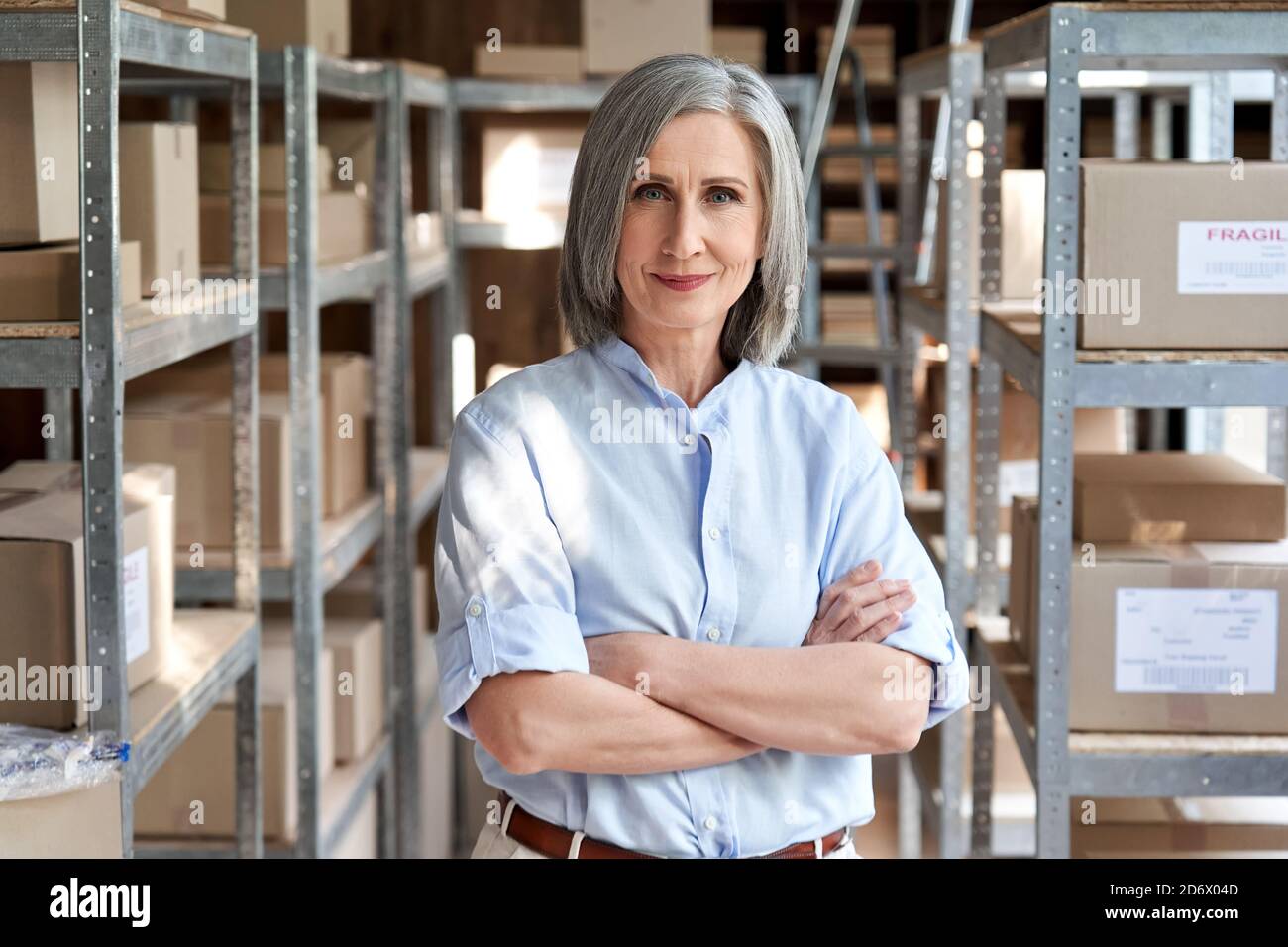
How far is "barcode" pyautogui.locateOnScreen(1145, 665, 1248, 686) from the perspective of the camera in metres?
2.18

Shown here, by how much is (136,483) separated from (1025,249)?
5.91ft

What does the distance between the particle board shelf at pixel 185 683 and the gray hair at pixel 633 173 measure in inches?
33.0

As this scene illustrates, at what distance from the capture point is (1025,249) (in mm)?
3100

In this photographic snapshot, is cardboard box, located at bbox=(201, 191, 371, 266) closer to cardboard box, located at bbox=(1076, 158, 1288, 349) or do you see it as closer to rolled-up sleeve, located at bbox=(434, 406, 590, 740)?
rolled-up sleeve, located at bbox=(434, 406, 590, 740)

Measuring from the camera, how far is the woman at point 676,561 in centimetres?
147

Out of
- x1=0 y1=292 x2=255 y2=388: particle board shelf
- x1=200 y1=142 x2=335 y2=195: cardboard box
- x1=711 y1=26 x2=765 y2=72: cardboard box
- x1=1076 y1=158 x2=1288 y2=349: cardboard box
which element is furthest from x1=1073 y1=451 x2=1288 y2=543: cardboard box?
x1=711 y1=26 x2=765 y2=72: cardboard box

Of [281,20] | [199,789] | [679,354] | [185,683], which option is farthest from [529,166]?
[679,354]

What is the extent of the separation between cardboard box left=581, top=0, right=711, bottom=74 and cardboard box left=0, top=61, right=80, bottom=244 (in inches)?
87.2

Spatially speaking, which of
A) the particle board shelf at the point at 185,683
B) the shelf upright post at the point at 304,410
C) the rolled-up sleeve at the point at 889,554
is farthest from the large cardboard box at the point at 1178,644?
the shelf upright post at the point at 304,410

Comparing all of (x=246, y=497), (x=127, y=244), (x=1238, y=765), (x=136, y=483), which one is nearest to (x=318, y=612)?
(x=246, y=497)

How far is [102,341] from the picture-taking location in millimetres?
1759

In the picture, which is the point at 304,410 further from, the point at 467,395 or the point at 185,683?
the point at 467,395

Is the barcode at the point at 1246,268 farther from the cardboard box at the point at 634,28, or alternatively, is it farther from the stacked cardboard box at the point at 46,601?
the cardboard box at the point at 634,28
